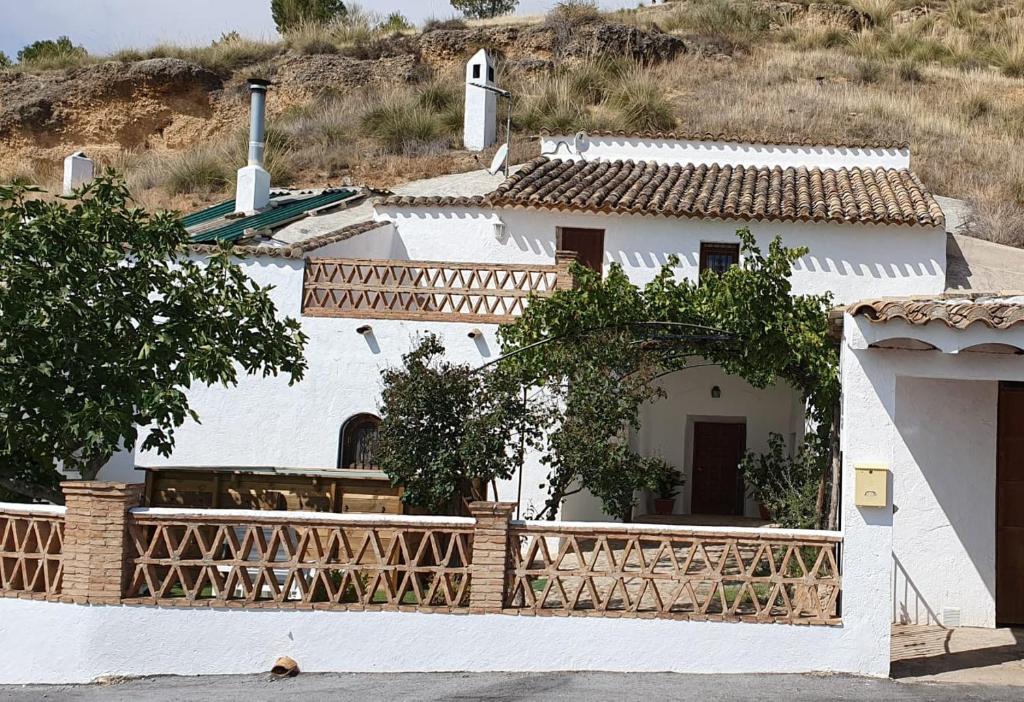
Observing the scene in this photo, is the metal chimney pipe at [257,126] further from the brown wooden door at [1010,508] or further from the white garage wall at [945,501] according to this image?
the brown wooden door at [1010,508]

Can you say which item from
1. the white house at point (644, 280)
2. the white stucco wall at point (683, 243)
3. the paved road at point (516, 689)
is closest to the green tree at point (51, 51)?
the white house at point (644, 280)

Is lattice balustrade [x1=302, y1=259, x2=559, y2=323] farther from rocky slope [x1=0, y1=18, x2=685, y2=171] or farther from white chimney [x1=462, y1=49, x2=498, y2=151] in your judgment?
rocky slope [x1=0, y1=18, x2=685, y2=171]

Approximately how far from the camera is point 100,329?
10734 mm

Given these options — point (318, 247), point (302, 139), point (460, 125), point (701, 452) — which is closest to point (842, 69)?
point (460, 125)

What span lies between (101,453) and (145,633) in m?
2.35

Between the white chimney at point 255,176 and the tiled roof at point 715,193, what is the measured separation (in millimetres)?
3899

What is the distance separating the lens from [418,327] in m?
15.2

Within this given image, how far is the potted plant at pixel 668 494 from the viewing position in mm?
18766

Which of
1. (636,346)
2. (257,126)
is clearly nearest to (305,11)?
(257,126)

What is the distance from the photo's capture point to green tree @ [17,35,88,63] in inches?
1489

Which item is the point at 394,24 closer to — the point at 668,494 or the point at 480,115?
the point at 480,115

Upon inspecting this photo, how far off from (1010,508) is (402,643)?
20.7ft

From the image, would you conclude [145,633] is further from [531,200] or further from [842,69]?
[842,69]

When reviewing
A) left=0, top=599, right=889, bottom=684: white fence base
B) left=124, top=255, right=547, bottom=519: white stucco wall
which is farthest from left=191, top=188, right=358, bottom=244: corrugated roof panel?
left=0, top=599, right=889, bottom=684: white fence base
